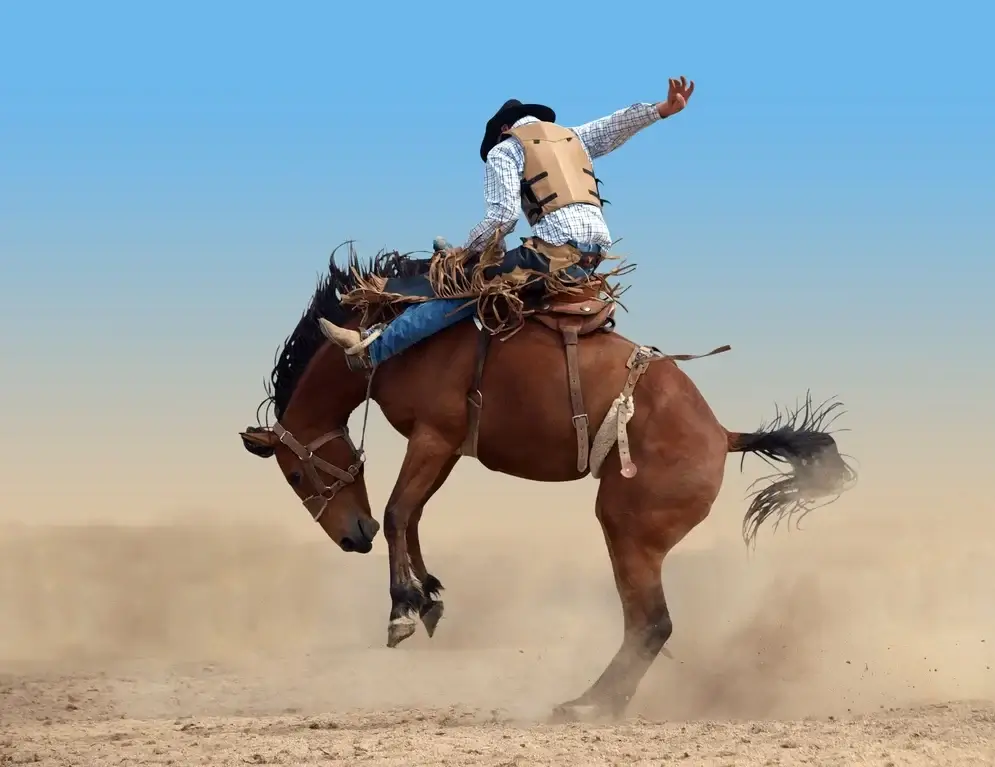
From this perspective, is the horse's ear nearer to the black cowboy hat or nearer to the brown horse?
the brown horse

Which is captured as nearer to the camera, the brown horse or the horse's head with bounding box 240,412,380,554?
the brown horse

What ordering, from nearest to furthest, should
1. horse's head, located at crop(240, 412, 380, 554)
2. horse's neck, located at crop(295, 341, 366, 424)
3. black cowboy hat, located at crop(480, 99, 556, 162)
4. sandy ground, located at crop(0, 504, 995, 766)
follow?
sandy ground, located at crop(0, 504, 995, 766) → black cowboy hat, located at crop(480, 99, 556, 162) → horse's neck, located at crop(295, 341, 366, 424) → horse's head, located at crop(240, 412, 380, 554)

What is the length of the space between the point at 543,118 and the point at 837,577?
390 centimetres

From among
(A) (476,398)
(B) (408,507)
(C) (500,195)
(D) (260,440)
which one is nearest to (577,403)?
(A) (476,398)

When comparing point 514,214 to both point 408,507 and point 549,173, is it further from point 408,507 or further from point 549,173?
point 408,507

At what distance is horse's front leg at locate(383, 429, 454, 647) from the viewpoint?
287 inches

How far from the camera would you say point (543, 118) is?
780 centimetres

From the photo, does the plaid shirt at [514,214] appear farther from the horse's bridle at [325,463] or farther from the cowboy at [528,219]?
the horse's bridle at [325,463]

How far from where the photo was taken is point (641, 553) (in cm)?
735

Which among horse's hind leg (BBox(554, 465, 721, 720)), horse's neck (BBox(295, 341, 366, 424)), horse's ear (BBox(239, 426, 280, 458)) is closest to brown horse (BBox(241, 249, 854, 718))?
horse's hind leg (BBox(554, 465, 721, 720))

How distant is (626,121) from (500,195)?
1.14 m

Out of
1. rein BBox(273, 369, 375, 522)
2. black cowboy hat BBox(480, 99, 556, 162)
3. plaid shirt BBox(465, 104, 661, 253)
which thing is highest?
black cowboy hat BBox(480, 99, 556, 162)

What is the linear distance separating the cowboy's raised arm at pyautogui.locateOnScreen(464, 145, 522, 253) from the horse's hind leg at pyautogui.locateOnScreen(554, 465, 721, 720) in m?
1.48

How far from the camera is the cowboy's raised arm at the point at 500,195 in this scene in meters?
7.43
